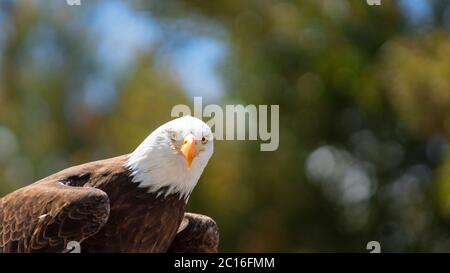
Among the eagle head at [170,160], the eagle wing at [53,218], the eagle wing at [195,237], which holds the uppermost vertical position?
the eagle head at [170,160]

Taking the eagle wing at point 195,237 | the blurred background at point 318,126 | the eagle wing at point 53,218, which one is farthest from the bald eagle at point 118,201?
the blurred background at point 318,126

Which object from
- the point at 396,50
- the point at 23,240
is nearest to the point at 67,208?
the point at 23,240

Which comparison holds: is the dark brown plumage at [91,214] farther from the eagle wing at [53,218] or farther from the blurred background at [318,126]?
the blurred background at [318,126]

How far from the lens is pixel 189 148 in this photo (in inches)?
182

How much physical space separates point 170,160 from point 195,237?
2.07 feet

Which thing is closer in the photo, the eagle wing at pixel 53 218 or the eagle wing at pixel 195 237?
the eagle wing at pixel 53 218

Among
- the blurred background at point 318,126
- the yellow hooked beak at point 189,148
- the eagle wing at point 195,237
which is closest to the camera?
the yellow hooked beak at point 189,148

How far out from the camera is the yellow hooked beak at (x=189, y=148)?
462 cm

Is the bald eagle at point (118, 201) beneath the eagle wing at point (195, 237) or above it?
above

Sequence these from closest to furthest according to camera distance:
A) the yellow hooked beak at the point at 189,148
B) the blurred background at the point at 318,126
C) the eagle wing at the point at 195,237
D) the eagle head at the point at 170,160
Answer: the yellow hooked beak at the point at 189,148 → the eagle head at the point at 170,160 → the eagle wing at the point at 195,237 → the blurred background at the point at 318,126

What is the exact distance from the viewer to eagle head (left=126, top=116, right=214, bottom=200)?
4730mm

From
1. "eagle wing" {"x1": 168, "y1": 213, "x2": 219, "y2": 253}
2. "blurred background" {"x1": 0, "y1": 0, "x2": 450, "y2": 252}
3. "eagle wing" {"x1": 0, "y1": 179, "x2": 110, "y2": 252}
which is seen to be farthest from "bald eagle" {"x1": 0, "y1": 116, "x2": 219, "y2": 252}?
"blurred background" {"x1": 0, "y1": 0, "x2": 450, "y2": 252}

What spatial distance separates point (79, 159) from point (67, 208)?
8.91 m
